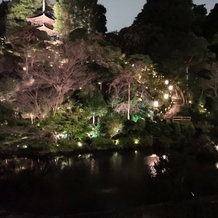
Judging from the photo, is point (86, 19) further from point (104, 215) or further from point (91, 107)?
point (104, 215)

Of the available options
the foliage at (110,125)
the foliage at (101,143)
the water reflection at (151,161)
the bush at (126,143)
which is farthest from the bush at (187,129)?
the foliage at (101,143)

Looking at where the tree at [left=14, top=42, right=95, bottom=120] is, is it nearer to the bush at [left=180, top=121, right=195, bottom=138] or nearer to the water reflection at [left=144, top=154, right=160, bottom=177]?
the water reflection at [left=144, top=154, right=160, bottom=177]

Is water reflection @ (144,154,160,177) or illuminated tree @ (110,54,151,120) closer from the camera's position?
water reflection @ (144,154,160,177)

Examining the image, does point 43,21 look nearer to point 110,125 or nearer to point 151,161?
point 110,125

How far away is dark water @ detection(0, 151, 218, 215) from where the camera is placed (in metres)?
8.96

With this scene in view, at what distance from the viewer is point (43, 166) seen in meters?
13.0

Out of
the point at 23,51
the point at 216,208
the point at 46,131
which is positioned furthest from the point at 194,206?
the point at 23,51

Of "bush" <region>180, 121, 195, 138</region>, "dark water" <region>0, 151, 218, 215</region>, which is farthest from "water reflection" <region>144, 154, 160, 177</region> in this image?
"bush" <region>180, 121, 195, 138</region>

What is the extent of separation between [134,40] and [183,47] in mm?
4016

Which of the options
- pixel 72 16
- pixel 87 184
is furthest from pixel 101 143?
pixel 72 16

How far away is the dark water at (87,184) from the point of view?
8961mm

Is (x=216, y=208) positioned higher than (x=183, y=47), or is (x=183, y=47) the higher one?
(x=183, y=47)

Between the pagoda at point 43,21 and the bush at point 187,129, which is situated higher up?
the pagoda at point 43,21

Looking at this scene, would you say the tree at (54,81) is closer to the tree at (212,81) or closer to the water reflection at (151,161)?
the water reflection at (151,161)
